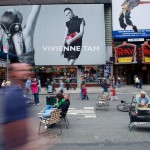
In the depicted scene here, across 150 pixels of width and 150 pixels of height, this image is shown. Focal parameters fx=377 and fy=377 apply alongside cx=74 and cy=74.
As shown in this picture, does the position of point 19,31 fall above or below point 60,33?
above

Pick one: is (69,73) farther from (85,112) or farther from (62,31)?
(85,112)

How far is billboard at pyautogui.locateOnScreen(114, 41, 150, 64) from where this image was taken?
41.0m

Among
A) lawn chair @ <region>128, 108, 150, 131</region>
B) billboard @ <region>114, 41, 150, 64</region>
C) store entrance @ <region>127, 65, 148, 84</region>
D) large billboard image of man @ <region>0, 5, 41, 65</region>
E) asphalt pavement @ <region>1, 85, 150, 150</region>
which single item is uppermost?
large billboard image of man @ <region>0, 5, 41, 65</region>

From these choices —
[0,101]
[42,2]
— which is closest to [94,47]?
[42,2]

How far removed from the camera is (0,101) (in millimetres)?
4453

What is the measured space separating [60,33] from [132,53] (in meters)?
8.23

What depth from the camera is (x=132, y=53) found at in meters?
41.1

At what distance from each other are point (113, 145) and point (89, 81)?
3209 cm

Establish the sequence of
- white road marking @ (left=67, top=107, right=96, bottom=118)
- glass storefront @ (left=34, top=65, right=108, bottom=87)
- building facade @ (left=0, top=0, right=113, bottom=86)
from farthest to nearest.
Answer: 1. glass storefront @ (left=34, top=65, right=108, bottom=87)
2. building facade @ (left=0, top=0, right=113, bottom=86)
3. white road marking @ (left=67, top=107, right=96, bottom=118)

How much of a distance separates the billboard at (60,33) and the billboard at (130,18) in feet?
5.15

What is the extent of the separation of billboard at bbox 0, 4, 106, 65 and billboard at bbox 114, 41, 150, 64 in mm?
1658

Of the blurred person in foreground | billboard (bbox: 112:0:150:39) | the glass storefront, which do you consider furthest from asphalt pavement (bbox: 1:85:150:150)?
billboard (bbox: 112:0:150:39)

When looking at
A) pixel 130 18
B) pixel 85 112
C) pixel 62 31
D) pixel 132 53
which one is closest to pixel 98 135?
pixel 85 112

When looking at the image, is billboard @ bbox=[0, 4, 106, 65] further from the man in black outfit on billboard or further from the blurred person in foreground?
→ the blurred person in foreground
